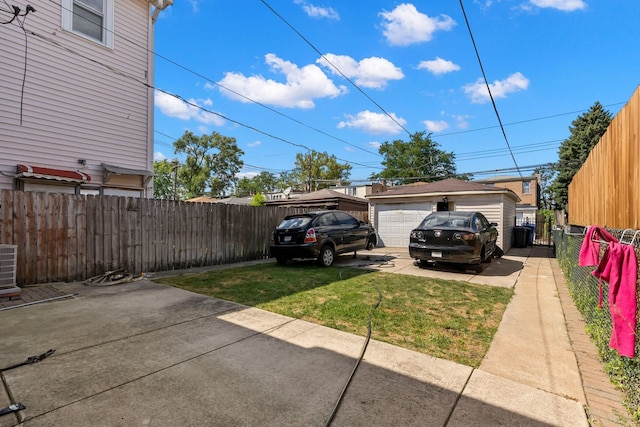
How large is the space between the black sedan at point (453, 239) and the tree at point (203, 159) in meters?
39.2

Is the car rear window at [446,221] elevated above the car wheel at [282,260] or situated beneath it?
elevated above

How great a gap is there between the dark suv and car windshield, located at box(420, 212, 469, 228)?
2.38 m

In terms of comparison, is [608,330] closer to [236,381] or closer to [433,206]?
[236,381]

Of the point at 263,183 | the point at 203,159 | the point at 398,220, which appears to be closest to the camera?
the point at 398,220

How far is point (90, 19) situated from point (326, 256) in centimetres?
917

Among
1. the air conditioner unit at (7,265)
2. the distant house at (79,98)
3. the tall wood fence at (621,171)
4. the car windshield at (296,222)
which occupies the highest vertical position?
the distant house at (79,98)

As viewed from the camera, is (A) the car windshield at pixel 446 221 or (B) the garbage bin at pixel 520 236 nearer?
(A) the car windshield at pixel 446 221

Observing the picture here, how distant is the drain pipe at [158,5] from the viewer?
387 inches

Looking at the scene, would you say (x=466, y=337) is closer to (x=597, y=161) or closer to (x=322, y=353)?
(x=322, y=353)

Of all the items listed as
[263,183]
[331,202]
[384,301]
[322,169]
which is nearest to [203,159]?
[322,169]

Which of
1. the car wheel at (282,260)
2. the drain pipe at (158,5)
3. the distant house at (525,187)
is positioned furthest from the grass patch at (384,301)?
the distant house at (525,187)

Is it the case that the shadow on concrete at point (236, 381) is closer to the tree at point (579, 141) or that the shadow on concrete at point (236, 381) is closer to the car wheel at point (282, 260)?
the car wheel at point (282, 260)

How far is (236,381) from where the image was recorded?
271 centimetres

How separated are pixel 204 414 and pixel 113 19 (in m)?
10.9
